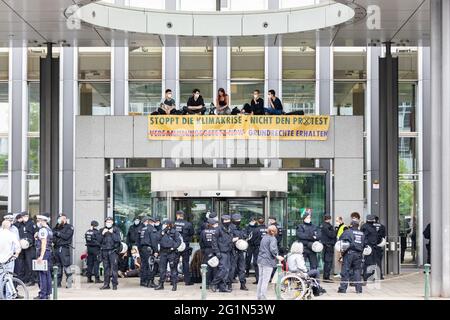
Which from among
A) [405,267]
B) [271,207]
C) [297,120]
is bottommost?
[405,267]

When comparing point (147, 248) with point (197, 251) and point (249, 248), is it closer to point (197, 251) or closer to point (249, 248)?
point (197, 251)

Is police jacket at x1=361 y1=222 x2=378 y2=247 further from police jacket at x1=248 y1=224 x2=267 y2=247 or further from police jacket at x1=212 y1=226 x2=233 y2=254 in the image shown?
police jacket at x1=212 y1=226 x2=233 y2=254

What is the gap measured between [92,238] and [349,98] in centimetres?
1251

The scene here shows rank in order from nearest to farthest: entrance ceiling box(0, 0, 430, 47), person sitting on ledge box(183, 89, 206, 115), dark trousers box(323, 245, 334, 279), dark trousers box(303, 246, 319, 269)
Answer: entrance ceiling box(0, 0, 430, 47) < dark trousers box(303, 246, 319, 269) < dark trousers box(323, 245, 334, 279) < person sitting on ledge box(183, 89, 206, 115)

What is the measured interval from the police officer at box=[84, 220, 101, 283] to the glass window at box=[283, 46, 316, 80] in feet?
36.2

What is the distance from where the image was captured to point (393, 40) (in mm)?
25031

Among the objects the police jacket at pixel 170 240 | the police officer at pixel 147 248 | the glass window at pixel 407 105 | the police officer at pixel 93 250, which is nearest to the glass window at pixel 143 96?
the police officer at pixel 93 250

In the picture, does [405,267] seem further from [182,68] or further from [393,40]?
[182,68]

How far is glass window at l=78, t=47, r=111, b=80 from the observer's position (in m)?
30.3

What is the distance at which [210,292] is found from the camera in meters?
20.1

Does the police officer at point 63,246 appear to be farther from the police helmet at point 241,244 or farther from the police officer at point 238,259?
the police helmet at point 241,244

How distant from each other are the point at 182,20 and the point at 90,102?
7510 millimetres

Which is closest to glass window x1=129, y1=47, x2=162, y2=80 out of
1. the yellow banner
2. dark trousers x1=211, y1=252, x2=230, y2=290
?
the yellow banner
